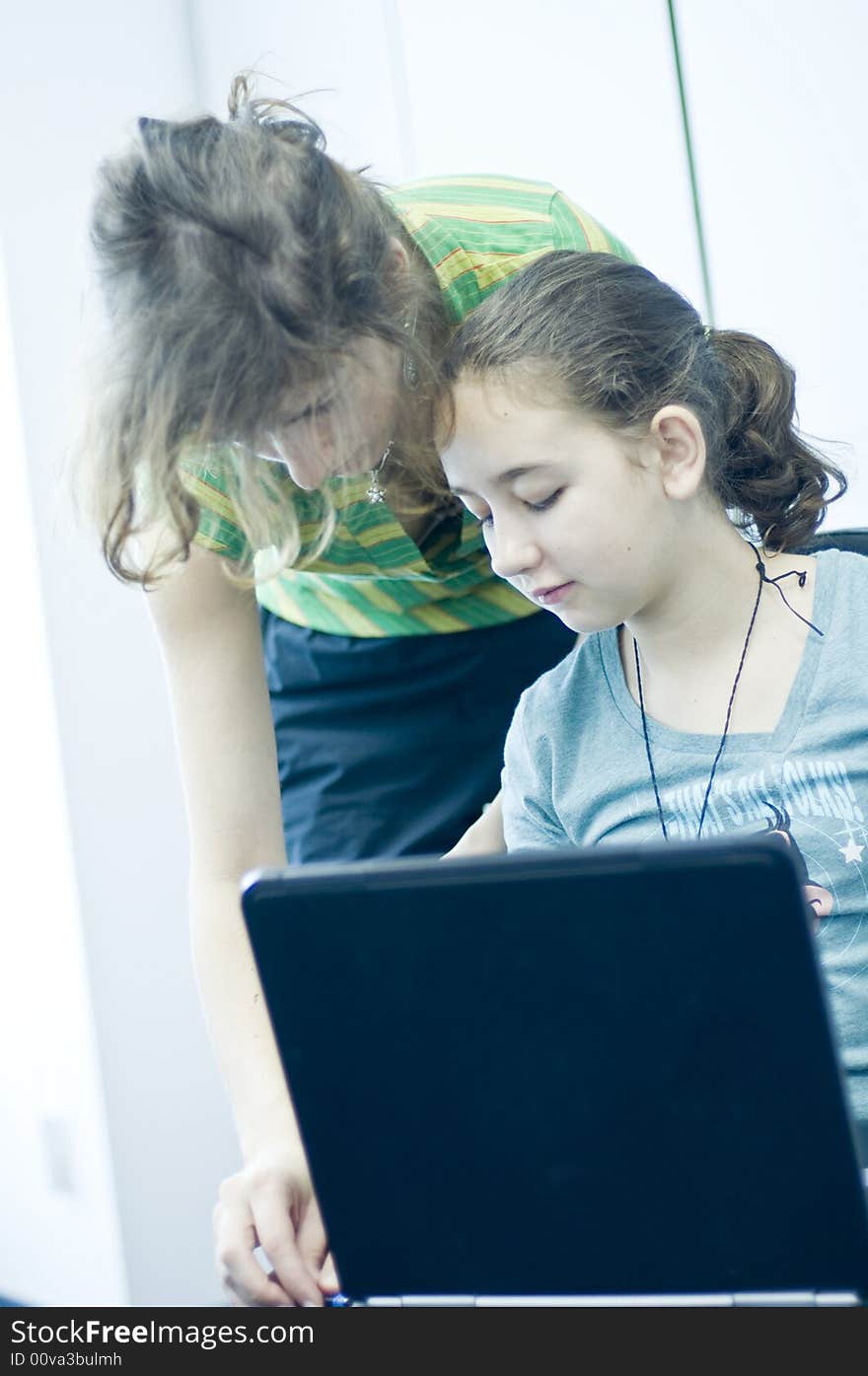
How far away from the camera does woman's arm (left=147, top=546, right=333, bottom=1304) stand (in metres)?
0.97

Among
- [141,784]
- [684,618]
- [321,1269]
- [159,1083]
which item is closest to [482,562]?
[684,618]

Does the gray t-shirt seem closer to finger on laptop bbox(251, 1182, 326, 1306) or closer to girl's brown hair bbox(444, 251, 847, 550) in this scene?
girl's brown hair bbox(444, 251, 847, 550)

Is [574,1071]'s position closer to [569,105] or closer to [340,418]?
[340,418]

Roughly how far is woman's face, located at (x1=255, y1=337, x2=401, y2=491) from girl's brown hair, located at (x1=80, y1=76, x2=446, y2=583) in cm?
1

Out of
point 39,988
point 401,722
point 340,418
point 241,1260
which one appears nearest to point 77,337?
point 401,722

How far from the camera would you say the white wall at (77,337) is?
1607 millimetres

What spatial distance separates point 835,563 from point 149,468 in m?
0.51

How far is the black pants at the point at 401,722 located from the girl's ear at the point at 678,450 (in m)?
0.42

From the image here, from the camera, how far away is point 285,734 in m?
1.50

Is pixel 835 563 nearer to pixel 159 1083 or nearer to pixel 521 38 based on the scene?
pixel 521 38

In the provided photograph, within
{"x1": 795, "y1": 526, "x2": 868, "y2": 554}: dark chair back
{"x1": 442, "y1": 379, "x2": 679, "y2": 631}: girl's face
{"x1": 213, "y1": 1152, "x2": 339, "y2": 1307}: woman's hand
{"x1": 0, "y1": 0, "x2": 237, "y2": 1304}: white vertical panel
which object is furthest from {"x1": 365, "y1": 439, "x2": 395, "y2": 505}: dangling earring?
{"x1": 0, "y1": 0, "x2": 237, "y2": 1304}: white vertical panel

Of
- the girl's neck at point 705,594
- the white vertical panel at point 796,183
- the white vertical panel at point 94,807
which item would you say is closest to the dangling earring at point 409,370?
the girl's neck at point 705,594

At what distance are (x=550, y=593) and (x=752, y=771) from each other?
0.19m

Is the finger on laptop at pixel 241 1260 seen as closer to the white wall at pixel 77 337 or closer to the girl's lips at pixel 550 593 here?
the girl's lips at pixel 550 593
